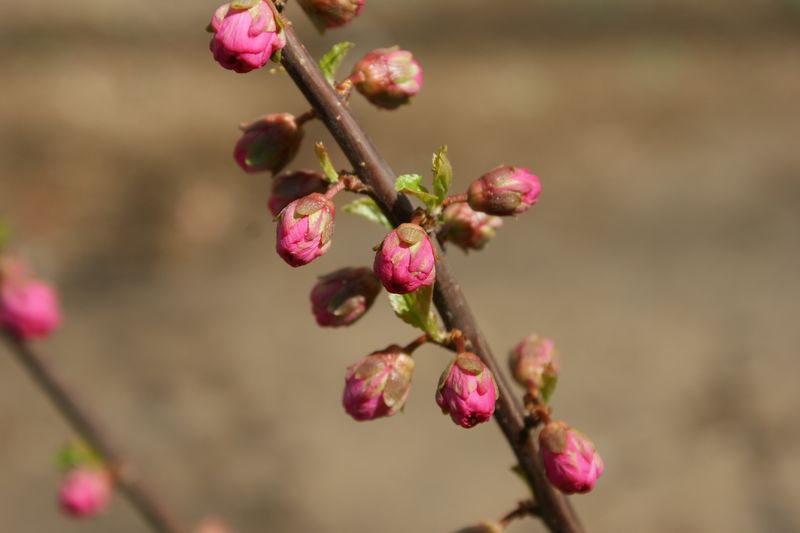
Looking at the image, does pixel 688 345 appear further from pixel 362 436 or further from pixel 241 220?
pixel 241 220

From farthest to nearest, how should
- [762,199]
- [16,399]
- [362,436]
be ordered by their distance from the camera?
[762,199] < [16,399] < [362,436]

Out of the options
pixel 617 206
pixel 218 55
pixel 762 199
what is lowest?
pixel 762 199

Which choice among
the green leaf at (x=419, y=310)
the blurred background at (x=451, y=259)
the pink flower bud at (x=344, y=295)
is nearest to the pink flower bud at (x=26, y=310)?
the blurred background at (x=451, y=259)

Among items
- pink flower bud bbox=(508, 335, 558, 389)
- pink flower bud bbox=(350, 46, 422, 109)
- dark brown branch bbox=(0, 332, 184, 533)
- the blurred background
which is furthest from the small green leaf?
the blurred background

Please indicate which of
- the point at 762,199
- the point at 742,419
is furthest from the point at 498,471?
the point at 762,199

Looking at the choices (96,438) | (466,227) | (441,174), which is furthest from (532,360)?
(96,438)

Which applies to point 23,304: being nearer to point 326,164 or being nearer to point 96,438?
point 96,438
